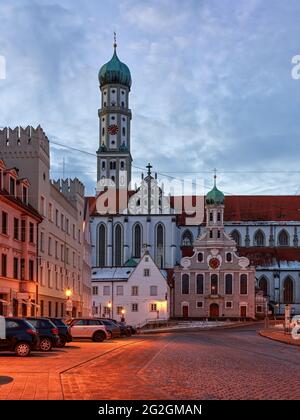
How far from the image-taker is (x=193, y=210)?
132 metres

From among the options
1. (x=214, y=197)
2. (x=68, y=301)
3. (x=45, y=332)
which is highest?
(x=214, y=197)

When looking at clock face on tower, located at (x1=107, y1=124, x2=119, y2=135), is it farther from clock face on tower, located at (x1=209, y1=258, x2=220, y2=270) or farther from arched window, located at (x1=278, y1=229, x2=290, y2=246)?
clock face on tower, located at (x1=209, y1=258, x2=220, y2=270)

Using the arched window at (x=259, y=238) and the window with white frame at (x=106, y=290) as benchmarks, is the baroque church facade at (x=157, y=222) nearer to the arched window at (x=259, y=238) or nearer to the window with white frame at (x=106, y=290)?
the arched window at (x=259, y=238)

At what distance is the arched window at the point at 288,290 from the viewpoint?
11754cm

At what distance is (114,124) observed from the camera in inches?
5482

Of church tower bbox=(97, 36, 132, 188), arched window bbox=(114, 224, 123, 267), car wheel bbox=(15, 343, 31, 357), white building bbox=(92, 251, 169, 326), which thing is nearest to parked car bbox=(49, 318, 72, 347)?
car wheel bbox=(15, 343, 31, 357)

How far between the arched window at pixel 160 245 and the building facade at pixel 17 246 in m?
71.3

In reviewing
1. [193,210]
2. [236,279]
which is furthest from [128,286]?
[193,210]

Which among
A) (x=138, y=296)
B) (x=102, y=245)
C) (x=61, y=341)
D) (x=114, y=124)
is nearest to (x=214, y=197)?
(x=102, y=245)

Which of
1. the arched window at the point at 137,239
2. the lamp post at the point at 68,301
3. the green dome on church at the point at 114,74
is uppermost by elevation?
the green dome on church at the point at 114,74

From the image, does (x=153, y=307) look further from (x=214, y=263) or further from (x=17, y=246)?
(x=17, y=246)

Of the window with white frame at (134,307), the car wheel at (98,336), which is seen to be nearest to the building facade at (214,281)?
the window with white frame at (134,307)

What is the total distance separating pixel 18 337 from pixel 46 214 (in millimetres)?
27068
